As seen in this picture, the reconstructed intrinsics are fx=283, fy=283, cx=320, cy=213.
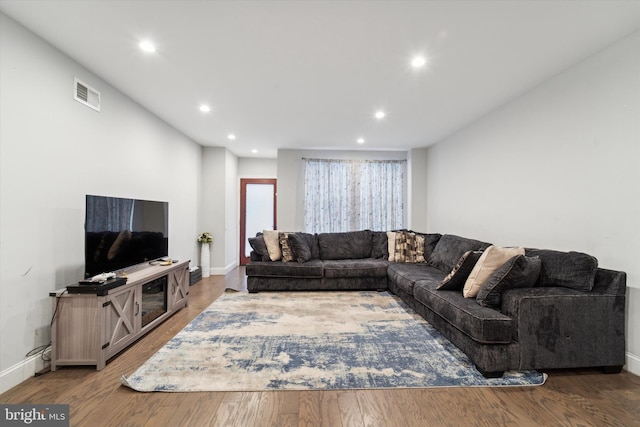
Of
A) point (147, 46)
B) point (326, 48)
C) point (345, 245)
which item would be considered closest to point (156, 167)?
point (147, 46)

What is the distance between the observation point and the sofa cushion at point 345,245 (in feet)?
16.7

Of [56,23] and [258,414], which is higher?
[56,23]

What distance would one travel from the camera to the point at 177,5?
→ 1.88 meters

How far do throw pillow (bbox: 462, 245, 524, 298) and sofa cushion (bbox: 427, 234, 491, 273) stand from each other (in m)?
0.90

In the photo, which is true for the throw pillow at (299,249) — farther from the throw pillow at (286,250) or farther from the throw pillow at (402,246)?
the throw pillow at (402,246)

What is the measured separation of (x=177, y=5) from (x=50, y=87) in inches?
56.0

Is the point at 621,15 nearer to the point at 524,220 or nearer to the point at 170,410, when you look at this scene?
the point at 524,220

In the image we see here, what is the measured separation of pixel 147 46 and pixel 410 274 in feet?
12.1

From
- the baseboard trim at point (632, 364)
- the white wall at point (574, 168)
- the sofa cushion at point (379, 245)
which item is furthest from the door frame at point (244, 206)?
the baseboard trim at point (632, 364)

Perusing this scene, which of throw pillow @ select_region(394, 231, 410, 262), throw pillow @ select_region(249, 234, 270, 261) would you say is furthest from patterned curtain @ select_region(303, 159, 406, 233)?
throw pillow @ select_region(249, 234, 270, 261)

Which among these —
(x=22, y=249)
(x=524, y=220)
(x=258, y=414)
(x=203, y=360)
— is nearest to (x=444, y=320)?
(x=524, y=220)

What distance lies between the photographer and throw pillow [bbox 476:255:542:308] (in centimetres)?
235

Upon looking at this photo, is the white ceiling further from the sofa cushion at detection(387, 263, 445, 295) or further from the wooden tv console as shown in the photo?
the sofa cushion at detection(387, 263, 445, 295)

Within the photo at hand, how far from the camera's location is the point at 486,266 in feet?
8.46
